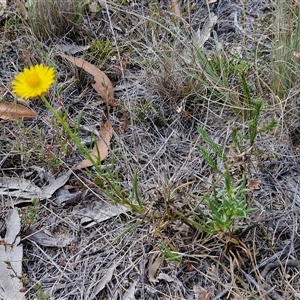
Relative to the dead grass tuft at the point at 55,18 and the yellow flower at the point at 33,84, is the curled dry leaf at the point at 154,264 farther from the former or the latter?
the dead grass tuft at the point at 55,18

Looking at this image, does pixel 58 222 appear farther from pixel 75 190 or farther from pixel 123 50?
pixel 123 50

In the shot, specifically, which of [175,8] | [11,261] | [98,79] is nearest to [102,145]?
[98,79]

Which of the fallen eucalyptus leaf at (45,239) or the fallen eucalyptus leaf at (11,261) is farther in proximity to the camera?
the fallen eucalyptus leaf at (45,239)

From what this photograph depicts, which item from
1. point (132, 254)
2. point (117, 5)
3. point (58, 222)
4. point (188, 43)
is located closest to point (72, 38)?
point (117, 5)

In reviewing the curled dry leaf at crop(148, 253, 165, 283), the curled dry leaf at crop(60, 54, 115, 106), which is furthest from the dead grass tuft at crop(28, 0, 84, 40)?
the curled dry leaf at crop(148, 253, 165, 283)

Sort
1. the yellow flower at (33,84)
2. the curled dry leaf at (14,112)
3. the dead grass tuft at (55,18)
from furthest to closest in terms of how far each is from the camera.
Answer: the dead grass tuft at (55,18) → the curled dry leaf at (14,112) → the yellow flower at (33,84)

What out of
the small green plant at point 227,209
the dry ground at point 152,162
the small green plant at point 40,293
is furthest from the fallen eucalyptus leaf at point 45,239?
the small green plant at point 227,209
